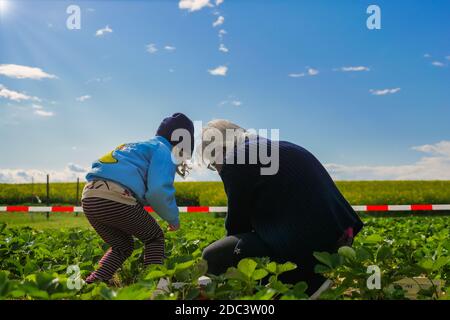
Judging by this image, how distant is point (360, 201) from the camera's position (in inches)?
665

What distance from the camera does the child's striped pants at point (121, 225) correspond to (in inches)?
121

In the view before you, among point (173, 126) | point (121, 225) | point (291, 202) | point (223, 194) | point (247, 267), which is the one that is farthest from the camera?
point (223, 194)

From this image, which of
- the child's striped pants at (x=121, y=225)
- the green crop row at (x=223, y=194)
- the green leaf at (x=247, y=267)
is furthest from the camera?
the green crop row at (x=223, y=194)

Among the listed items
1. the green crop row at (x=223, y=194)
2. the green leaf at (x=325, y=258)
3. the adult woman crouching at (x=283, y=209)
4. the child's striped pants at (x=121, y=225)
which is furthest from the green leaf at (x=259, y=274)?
the green crop row at (x=223, y=194)

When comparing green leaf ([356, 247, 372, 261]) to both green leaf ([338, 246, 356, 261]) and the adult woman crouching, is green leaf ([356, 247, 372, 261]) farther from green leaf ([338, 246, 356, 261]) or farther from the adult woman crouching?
the adult woman crouching

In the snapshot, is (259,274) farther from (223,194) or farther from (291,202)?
(223,194)

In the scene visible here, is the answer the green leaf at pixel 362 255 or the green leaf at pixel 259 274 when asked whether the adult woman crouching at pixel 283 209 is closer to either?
the green leaf at pixel 362 255

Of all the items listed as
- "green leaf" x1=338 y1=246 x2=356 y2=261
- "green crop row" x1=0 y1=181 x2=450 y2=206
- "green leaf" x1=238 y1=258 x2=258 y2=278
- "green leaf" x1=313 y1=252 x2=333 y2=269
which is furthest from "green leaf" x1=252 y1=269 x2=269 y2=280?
"green crop row" x1=0 y1=181 x2=450 y2=206

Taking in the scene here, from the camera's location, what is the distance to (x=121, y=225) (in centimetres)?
311

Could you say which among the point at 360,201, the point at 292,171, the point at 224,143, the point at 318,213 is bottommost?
the point at 360,201

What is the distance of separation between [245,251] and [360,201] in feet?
49.6

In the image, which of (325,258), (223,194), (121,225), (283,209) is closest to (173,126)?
(121,225)
